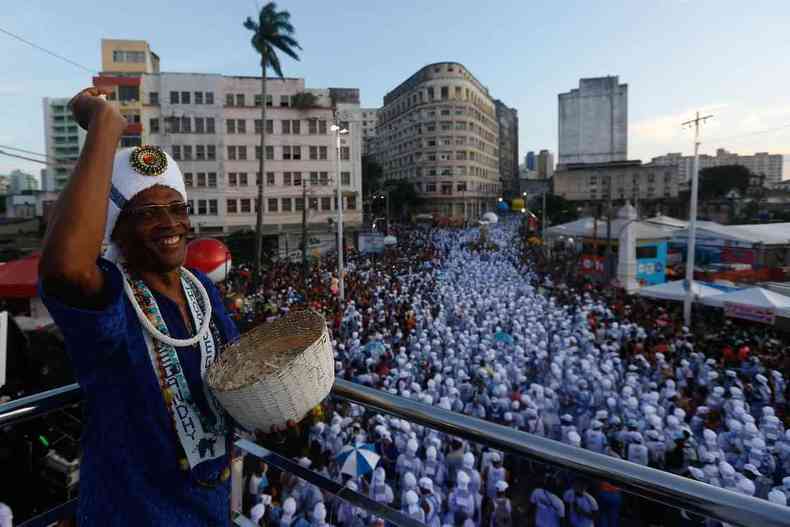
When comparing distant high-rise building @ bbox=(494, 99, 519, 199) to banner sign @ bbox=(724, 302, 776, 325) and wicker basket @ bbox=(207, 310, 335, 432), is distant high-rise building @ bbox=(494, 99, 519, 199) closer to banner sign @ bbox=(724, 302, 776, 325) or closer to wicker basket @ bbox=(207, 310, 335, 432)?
banner sign @ bbox=(724, 302, 776, 325)

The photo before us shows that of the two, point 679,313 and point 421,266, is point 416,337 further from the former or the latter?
point 421,266

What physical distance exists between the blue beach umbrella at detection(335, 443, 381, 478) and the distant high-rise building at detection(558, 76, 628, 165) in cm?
8738

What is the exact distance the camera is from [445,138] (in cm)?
7194

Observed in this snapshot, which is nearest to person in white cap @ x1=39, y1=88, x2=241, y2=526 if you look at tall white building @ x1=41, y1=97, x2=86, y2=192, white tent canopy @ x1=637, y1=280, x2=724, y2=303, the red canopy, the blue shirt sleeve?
the blue shirt sleeve

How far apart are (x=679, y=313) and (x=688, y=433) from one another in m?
11.0

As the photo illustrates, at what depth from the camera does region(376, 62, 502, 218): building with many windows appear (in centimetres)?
7112

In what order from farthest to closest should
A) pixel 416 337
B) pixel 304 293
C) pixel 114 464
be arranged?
pixel 304 293
pixel 416 337
pixel 114 464

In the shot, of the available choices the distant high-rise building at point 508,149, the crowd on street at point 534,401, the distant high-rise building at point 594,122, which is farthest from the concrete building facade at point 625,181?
the crowd on street at point 534,401

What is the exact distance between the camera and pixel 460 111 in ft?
235

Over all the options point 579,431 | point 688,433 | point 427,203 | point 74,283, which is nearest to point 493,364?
point 579,431

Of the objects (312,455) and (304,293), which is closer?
(312,455)

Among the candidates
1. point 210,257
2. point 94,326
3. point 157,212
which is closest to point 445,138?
point 210,257

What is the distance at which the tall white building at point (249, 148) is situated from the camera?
37.3 meters

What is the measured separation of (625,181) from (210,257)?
82.7 metres
